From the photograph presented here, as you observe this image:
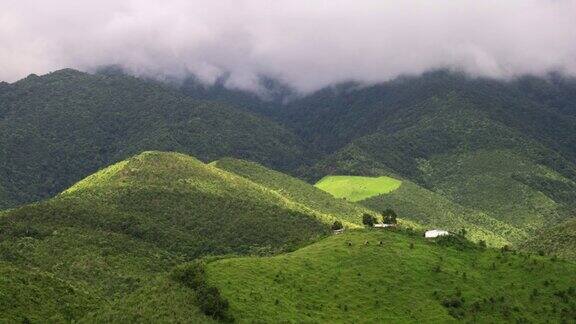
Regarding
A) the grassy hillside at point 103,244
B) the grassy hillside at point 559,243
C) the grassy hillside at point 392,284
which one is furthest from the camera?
the grassy hillside at point 559,243

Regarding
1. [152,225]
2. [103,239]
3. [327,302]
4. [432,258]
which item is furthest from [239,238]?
[327,302]

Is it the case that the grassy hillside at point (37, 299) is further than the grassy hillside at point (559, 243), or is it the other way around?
the grassy hillside at point (559, 243)

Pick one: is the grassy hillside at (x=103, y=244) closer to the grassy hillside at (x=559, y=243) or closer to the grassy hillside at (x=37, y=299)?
the grassy hillside at (x=37, y=299)

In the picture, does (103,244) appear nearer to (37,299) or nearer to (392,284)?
(37,299)

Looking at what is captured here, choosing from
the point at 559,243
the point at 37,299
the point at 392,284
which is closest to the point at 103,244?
the point at 37,299

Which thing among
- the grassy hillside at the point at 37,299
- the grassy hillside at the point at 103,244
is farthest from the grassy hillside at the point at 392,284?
the grassy hillside at the point at 37,299

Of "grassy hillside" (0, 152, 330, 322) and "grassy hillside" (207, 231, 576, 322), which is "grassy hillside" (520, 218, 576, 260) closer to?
"grassy hillside" (207, 231, 576, 322)

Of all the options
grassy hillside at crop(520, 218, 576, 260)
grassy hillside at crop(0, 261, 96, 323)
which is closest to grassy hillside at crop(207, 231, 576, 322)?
grassy hillside at crop(0, 261, 96, 323)
